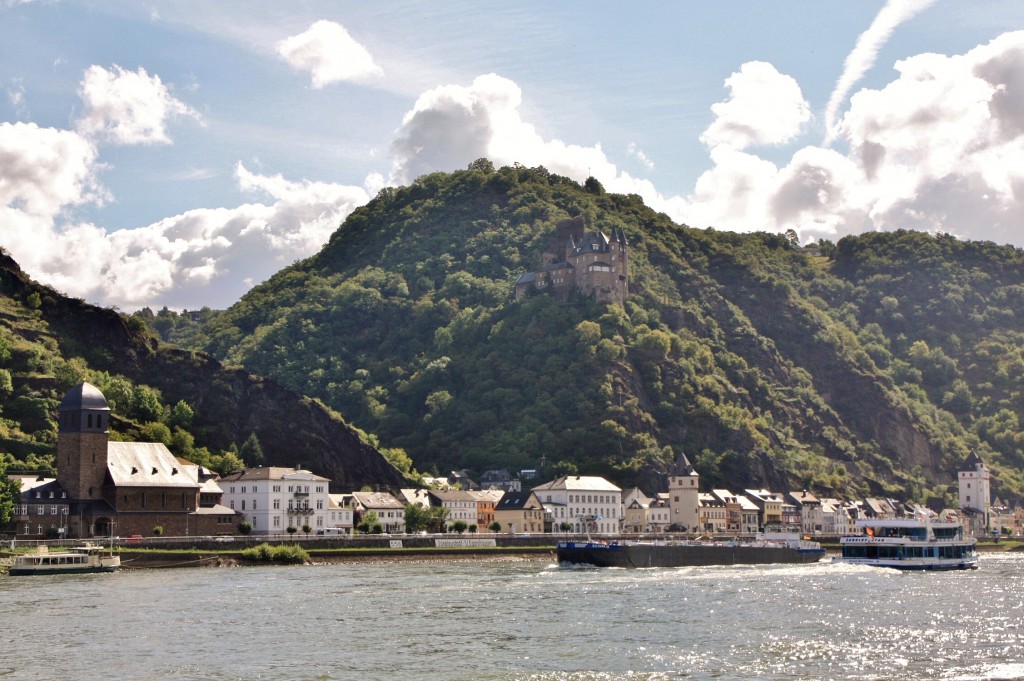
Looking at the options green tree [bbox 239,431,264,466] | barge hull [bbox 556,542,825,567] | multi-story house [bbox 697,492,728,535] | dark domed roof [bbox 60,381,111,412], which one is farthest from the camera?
multi-story house [bbox 697,492,728,535]

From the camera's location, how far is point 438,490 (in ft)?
532

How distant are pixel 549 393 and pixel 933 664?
5761 inches

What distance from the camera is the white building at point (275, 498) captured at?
431ft

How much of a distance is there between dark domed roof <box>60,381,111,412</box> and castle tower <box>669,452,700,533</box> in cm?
7964

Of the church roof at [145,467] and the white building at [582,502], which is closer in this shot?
the church roof at [145,467]

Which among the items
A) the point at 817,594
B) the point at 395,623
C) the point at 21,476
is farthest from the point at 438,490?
the point at 395,623

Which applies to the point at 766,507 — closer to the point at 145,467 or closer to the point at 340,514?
the point at 340,514

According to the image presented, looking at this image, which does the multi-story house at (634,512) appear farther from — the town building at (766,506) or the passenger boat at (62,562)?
the passenger boat at (62,562)

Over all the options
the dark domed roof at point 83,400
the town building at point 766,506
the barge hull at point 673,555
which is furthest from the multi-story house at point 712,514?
the dark domed roof at point 83,400

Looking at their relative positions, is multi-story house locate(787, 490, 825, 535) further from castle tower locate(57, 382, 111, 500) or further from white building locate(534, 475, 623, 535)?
castle tower locate(57, 382, 111, 500)

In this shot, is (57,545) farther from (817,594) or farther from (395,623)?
(817,594)

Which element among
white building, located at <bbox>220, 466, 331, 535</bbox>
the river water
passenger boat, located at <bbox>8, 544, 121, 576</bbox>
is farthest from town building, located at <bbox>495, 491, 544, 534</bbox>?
passenger boat, located at <bbox>8, 544, 121, 576</bbox>

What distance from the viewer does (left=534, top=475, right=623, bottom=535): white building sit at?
534 feet

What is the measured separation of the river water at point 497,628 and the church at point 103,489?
21467 millimetres
